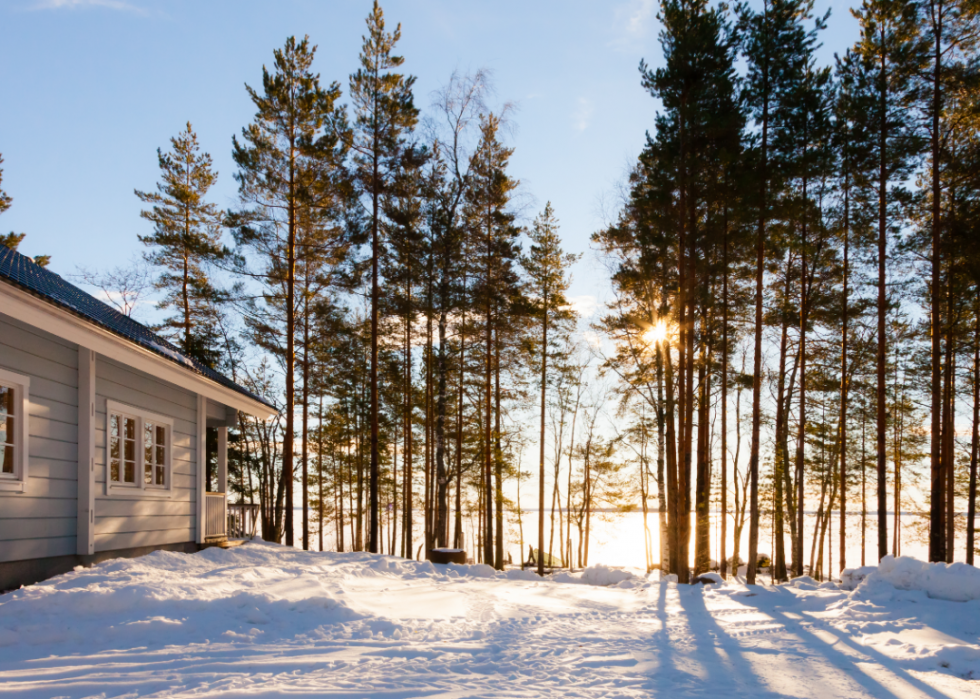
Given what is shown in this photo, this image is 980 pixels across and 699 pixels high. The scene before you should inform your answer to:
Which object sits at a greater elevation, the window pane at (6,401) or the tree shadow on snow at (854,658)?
the window pane at (6,401)

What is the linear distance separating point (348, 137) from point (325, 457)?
59.0 feet

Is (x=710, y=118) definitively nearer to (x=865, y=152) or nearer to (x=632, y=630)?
(x=865, y=152)

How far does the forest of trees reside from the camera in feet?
42.1

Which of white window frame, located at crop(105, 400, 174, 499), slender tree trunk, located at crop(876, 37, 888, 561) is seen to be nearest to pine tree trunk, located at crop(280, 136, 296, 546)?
white window frame, located at crop(105, 400, 174, 499)

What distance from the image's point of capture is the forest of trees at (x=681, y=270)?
42.1 feet

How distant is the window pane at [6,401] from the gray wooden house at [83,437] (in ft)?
0.04

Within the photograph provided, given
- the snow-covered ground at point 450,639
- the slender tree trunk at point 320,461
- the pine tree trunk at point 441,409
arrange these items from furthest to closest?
1. the slender tree trunk at point 320,461
2. the pine tree trunk at point 441,409
3. the snow-covered ground at point 450,639

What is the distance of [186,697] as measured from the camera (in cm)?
386

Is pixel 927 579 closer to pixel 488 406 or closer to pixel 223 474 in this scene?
pixel 488 406

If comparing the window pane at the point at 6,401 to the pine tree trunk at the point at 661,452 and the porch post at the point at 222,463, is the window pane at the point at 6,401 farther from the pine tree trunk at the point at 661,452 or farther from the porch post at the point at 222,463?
the pine tree trunk at the point at 661,452

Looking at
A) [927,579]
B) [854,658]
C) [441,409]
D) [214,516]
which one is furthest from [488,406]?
[854,658]

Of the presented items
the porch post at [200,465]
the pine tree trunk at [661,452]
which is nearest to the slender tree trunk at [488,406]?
the pine tree trunk at [661,452]

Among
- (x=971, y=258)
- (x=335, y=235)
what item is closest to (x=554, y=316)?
(x=335, y=235)

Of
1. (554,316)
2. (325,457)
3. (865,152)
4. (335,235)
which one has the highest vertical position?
(865,152)
